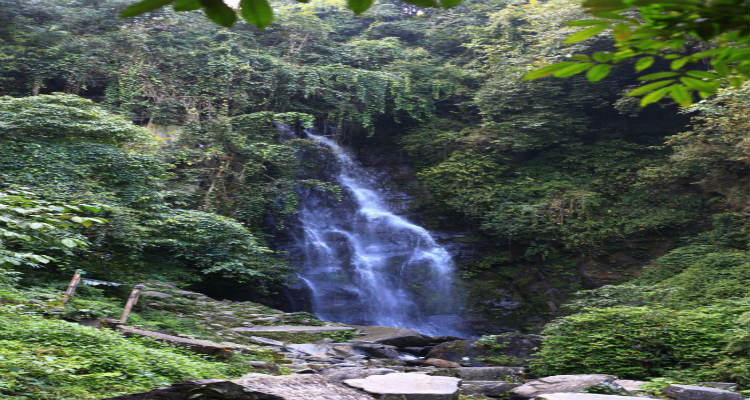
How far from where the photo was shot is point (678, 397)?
399cm

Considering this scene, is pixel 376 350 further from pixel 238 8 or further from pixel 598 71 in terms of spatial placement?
pixel 238 8

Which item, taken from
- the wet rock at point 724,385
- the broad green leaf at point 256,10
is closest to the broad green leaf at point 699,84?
the broad green leaf at point 256,10

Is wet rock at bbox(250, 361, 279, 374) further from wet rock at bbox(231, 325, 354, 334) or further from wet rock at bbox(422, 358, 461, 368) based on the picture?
wet rock at bbox(422, 358, 461, 368)

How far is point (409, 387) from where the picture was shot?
12.5ft

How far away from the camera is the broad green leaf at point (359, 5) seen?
994 mm

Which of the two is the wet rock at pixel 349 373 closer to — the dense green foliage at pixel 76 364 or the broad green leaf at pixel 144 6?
the dense green foliage at pixel 76 364

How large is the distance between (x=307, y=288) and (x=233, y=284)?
1.66m

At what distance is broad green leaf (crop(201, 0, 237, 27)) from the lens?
96 cm

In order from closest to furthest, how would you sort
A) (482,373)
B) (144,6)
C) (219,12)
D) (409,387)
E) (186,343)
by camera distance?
(144,6)
(219,12)
(409,387)
(186,343)
(482,373)

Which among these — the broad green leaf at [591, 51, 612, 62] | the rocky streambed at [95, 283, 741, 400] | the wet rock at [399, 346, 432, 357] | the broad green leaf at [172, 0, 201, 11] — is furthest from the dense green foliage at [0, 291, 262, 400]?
the wet rock at [399, 346, 432, 357]

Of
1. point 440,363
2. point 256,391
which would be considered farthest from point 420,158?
point 256,391

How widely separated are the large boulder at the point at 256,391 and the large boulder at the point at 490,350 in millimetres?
4239

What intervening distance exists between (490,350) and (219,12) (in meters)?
7.37

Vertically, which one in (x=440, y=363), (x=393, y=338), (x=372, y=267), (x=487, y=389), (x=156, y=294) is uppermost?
(x=487, y=389)
